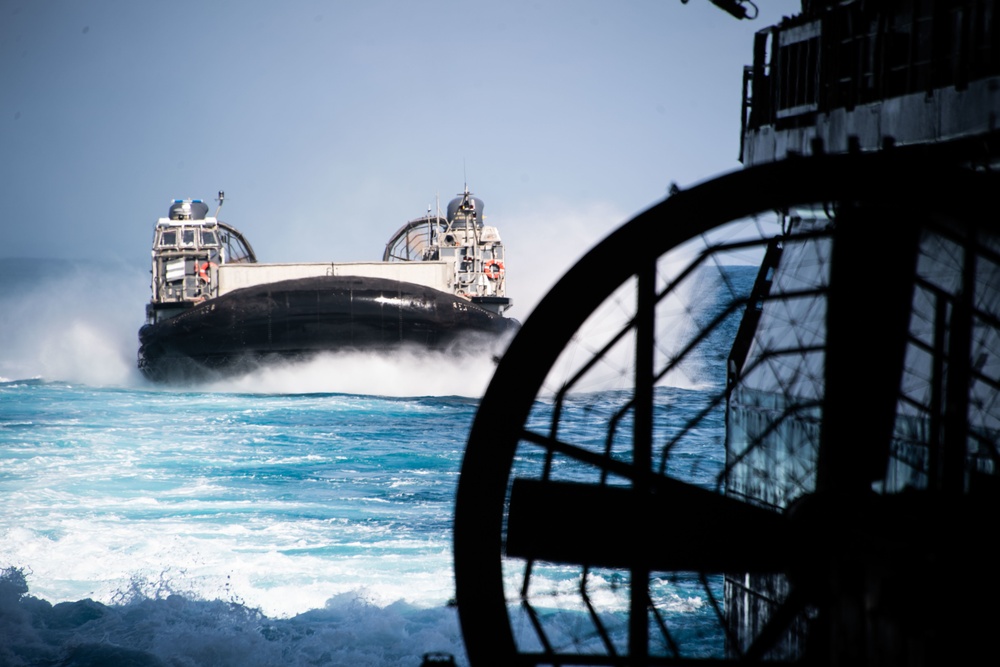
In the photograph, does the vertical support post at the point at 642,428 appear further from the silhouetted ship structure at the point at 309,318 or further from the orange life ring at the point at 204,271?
the orange life ring at the point at 204,271

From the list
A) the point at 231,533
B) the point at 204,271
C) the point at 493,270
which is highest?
the point at 493,270

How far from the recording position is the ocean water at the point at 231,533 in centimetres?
947

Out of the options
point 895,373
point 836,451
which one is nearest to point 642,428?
point 836,451

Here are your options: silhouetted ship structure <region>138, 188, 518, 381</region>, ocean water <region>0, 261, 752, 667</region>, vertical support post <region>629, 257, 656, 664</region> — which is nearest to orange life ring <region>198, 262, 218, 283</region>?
silhouetted ship structure <region>138, 188, 518, 381</region>

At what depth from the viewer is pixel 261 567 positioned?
11.8m

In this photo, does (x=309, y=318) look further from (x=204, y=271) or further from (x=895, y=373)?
(x=895, y=373)

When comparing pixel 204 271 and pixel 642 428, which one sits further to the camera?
pixel 204 271

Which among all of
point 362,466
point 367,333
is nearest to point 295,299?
point 367,333

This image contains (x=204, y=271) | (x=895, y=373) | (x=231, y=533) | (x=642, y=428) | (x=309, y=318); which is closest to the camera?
(x=642, y=428)

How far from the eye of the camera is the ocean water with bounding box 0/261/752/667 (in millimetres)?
9469

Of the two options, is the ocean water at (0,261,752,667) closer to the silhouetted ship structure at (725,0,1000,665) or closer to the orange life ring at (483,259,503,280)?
the silhouetted ship structure at (725,0,1000,665)

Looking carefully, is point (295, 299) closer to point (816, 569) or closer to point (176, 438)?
point (176, 438)

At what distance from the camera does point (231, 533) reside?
1352 cm

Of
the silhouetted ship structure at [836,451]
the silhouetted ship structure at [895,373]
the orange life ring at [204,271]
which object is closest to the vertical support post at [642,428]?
the silhouetted ship structure at [836,451]
